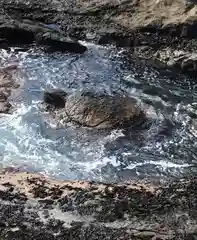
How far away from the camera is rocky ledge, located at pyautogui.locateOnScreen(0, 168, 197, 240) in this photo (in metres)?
12.7

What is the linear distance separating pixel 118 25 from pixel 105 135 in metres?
9.61

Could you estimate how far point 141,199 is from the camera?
1412cm

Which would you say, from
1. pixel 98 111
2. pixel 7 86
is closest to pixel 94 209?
pixel 98 111

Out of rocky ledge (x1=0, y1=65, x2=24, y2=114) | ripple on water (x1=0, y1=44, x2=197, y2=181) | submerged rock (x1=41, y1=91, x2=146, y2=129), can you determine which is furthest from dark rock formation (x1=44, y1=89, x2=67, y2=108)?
rocky ledge (x1=0, y1=65, x2=24, y2=114)

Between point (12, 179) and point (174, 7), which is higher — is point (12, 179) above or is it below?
below

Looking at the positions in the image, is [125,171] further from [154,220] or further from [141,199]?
[154,220]

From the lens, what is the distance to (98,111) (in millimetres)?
18234

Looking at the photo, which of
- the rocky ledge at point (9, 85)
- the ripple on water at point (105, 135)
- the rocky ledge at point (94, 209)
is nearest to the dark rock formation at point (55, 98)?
the ripple on water at point (105, 135)

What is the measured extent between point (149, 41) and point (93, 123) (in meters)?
8.15

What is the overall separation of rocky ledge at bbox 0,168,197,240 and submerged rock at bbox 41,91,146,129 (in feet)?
11.2

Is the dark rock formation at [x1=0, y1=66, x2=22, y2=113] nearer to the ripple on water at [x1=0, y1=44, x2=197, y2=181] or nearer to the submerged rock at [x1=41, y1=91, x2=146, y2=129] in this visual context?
the ripple on water at [x1=0, y1=44, x2=197, y2=181]

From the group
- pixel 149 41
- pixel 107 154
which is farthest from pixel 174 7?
pixel 107 154

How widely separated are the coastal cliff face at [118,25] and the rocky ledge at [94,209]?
9461mm

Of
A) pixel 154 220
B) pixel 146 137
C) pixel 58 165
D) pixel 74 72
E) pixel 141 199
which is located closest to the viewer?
pixel 154 220
